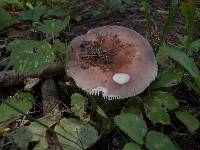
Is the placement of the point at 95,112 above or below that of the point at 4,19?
below

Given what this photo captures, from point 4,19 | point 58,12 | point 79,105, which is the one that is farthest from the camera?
point 58,12

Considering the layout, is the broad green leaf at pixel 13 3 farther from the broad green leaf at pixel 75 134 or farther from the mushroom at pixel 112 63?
the broad green leaf at pixel 75 134

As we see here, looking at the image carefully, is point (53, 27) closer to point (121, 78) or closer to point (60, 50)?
point (60, 50)

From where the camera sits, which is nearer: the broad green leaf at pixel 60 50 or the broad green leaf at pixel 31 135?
the broad green leaf at pixel 31 135

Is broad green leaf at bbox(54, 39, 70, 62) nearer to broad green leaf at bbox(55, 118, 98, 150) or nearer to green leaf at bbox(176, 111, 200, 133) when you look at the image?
broad green leaf at bbox(55, 118, 98, 150)

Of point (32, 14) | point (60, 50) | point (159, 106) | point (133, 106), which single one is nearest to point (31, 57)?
point (60, 50)

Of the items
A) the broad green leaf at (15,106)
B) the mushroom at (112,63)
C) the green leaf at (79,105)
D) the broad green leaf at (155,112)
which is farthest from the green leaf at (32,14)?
the broad green leaf at (155,112)

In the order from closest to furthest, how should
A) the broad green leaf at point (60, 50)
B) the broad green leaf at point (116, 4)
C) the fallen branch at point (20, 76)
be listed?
1. the broad green leaf at point (60, 50)
2. the fallen branch at point (20, 76)
3. the broad green leaf at point (116, 4)
